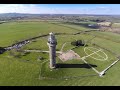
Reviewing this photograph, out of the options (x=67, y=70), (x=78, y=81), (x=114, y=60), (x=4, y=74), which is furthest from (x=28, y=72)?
(x=114, y=60)

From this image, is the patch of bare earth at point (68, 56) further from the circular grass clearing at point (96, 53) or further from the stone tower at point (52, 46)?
the stone tower at point (52, 46)

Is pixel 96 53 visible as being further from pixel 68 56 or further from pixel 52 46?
pixel 52 46

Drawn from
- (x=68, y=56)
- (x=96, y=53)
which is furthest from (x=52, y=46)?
(x=96, y=53)

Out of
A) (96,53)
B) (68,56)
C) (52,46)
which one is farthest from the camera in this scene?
(96,53)

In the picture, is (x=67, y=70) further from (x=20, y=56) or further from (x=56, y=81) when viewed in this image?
(x=20, y=56)

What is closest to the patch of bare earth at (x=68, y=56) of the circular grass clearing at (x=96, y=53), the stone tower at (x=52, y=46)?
the circular grass clearing at (x=96, y=53)

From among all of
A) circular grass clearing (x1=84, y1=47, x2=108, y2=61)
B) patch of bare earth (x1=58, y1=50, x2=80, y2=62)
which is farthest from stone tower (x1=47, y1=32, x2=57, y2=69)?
circular grass clearing (x1=84, y1=47, x2=108, y2=61)

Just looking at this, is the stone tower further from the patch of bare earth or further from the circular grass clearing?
the circular grass clearing
